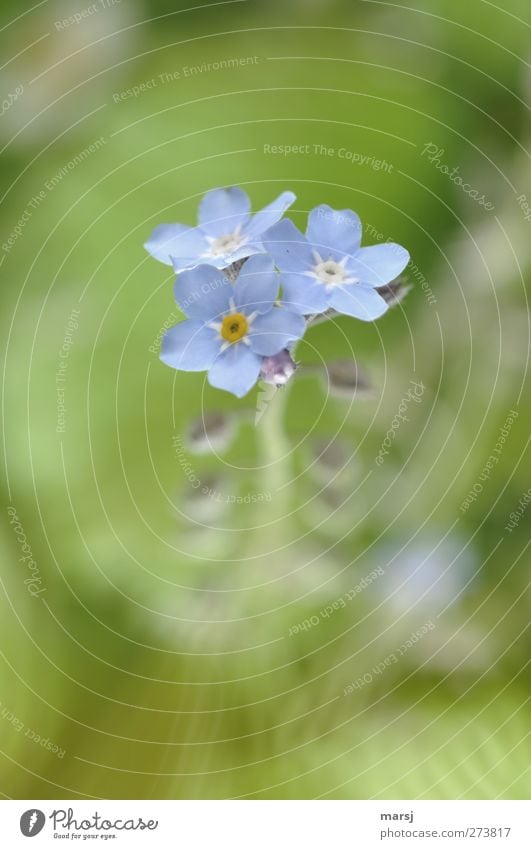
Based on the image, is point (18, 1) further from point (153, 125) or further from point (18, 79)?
point (153, 125)
